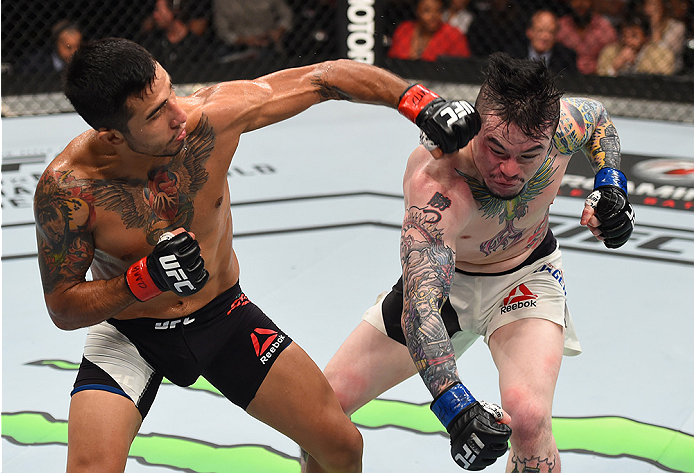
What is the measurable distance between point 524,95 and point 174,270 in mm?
998

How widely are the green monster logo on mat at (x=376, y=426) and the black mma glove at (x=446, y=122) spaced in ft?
4.39

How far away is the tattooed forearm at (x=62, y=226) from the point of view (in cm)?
209

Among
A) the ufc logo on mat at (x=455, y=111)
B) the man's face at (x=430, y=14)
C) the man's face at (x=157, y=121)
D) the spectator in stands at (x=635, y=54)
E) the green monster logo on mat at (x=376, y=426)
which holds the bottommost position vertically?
the green monster logo on mat at (x=376, y=426)

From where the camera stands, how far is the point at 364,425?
124 inches

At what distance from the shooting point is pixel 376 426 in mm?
3131

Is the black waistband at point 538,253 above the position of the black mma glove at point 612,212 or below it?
below

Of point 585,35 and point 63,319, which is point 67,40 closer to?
point 585,35

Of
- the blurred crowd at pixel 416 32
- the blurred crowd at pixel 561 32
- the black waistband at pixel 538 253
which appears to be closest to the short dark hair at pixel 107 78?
the black waistband at pixel 538 253

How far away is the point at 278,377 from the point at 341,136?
194 inches

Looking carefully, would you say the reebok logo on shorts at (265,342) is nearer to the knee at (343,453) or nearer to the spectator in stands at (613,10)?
→ the knee at (343,453)

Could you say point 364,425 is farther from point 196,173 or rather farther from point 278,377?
point 196,173

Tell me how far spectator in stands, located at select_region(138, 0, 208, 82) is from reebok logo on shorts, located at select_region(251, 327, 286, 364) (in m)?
5.77

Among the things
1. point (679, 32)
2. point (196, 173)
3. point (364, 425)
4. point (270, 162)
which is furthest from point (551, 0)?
point (196, 173)

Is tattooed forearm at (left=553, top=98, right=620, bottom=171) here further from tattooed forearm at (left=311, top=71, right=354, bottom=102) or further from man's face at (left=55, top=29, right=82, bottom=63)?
man's face at (left=55, top=29, right=82, bottom=63)
